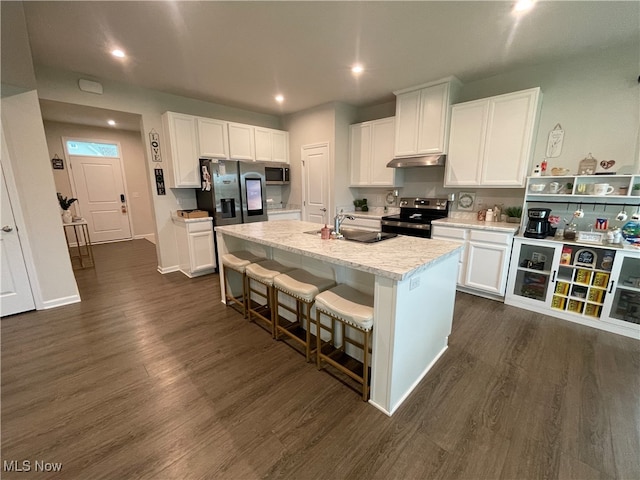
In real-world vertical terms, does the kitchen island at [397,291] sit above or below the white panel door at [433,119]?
below

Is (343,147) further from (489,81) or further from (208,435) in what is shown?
(208,435)

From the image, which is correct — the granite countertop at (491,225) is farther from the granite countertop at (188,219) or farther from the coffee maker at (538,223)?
the granite countertop at (188,219)

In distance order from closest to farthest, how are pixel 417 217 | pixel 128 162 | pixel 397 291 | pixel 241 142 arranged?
pixel 397 291 → pixel 417 217 → pixel 241 142 → pixel 128 162

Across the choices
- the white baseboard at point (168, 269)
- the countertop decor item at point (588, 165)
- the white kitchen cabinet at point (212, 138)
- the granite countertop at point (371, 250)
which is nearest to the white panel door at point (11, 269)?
the white baseboard at point (168, 269)

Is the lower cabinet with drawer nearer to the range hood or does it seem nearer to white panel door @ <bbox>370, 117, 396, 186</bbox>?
the range hood

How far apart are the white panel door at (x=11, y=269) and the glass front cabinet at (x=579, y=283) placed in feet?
18.1

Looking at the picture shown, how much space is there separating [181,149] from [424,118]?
3.64m

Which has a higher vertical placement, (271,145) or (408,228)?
(271,145)

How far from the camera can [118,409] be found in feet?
5.51

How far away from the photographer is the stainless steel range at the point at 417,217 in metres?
3.69

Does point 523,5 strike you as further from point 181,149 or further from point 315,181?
point 181,149

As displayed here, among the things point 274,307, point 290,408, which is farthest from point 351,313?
point 274,307

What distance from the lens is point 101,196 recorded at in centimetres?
619

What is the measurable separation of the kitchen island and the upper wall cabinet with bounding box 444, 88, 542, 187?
189 cm
